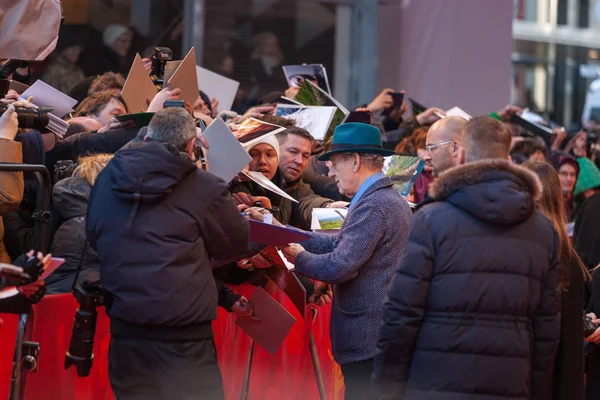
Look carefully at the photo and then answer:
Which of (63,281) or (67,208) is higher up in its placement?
(67,208)

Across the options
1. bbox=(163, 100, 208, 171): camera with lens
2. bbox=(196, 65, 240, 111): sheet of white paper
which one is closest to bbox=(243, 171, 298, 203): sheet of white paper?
bbox=(163, 100, 208, 171): camera with lens

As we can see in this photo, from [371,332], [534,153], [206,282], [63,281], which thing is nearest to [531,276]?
[371,332]

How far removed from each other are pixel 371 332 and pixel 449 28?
744cm

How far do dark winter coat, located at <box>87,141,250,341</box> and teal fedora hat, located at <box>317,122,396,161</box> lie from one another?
0.90 meters

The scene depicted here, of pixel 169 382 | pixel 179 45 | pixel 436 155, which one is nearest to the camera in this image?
pixel 169 382

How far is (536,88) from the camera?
1819cm

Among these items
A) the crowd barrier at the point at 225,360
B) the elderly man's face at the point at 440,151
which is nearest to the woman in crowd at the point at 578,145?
the crowd barrier at the point at 225,360

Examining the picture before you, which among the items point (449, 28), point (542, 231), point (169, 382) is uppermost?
point (449, 28)

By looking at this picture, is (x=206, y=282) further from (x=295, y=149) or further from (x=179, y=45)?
(x=179, y=45)

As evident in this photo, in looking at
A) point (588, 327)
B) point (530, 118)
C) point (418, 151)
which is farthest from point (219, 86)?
point (530, 118)

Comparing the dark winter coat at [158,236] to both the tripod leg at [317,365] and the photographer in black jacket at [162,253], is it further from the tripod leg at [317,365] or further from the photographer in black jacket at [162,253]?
the tripod leg at [317,365]

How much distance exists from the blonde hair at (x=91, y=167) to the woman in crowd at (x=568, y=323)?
2.11m

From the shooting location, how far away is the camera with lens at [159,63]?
220 inches

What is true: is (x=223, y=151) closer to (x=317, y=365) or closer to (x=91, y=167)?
(x=91, y=167)
